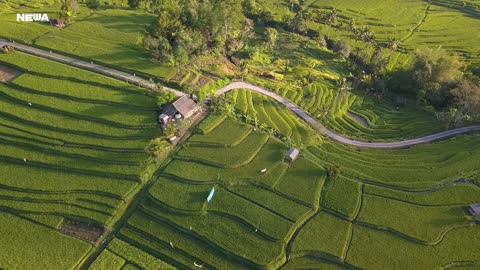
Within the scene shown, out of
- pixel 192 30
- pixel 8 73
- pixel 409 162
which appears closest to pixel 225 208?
pixel 409 162

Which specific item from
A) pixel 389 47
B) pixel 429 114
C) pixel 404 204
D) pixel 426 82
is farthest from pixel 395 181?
pixel 389 47

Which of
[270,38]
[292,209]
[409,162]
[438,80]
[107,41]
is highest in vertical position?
[438,80]

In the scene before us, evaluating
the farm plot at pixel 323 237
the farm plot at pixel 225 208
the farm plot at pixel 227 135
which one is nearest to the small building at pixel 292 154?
Result: the farm plot at pixel 225 208

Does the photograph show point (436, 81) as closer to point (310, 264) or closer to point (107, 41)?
point (310, 264)

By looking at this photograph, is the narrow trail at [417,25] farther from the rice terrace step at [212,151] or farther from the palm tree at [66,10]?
the palm tree at [66,10]

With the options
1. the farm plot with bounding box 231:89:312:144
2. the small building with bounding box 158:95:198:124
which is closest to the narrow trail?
the farm plot with bounding box 231:89:312:144
